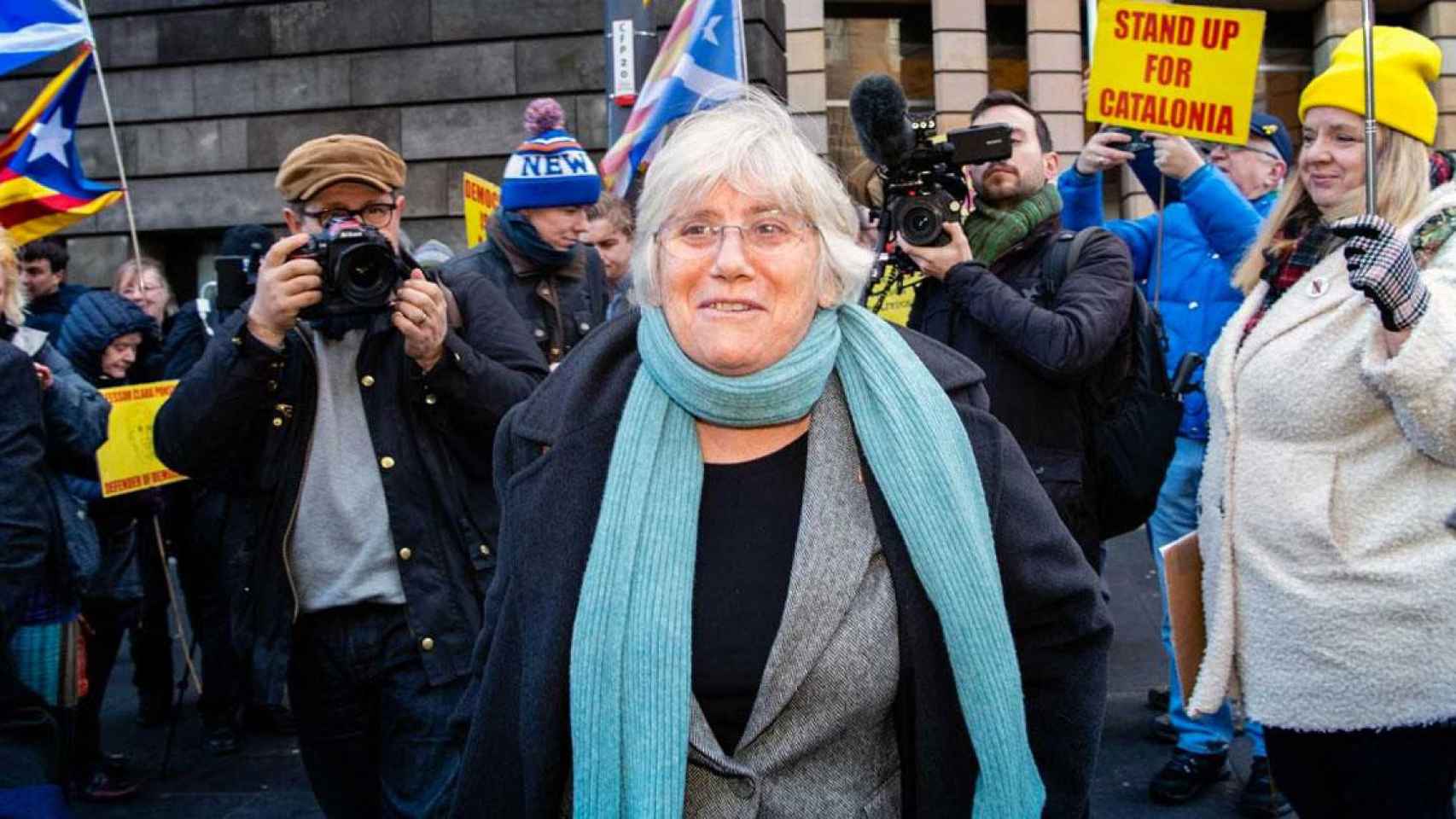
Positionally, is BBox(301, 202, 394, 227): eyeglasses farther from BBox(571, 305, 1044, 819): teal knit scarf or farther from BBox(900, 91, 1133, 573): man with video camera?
BBox(571, 305, 1044, 819): teal knit scarf

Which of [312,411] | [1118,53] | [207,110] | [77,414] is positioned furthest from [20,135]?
[207,110]

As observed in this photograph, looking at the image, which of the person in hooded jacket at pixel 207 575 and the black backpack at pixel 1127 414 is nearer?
the black backpack at pixel 1127 414

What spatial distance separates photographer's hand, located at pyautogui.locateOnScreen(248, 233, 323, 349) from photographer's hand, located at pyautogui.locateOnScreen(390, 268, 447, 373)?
0.61ft

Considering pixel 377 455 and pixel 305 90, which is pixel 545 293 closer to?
pixel 377 455

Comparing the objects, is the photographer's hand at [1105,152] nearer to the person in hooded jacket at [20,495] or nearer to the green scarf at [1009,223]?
the green scarf at [1009,223]

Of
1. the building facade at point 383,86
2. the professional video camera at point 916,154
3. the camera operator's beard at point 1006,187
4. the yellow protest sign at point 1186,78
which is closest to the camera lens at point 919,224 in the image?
the professional video camera at point 916,154

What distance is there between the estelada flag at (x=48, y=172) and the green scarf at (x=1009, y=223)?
4.17m

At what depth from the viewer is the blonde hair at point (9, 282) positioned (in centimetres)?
415

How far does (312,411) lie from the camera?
134 inches

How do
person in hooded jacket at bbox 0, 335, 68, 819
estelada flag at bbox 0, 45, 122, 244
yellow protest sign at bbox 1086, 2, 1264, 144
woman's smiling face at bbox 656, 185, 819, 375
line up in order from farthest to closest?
estelada flag at bbox 0, 45, 122, 244, yellow protest sign at bbox 1086, 2, 1264, 144, person in hooded jacket at bbox 0, 335, 68, 819, woman's smiling face at bbox 656, 185, 819, 375

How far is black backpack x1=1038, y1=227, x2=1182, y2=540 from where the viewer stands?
392 centimetres

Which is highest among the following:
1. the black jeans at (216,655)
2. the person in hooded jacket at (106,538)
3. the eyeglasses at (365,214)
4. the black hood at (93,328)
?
the eyeglasses at (365,214)

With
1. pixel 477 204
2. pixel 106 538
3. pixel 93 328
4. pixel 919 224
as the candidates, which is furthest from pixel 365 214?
pixel 477 204

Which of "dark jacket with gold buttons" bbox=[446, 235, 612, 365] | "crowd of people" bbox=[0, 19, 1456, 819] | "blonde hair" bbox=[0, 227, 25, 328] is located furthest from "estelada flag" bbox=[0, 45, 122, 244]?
"dark jacket with gold buttons" bbox=[446, 235, 612, 365]
